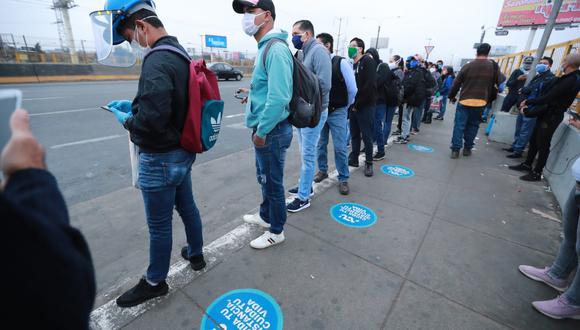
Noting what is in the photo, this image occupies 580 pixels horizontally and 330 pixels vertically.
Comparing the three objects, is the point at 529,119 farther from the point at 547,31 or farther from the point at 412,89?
the point at 412,89

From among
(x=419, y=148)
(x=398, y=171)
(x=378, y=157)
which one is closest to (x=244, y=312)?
(x=398, y=171)

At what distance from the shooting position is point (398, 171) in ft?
15.9

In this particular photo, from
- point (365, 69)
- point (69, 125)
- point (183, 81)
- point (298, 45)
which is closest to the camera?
point (183, 81)

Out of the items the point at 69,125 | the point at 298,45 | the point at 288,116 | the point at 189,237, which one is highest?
the point at 298,45

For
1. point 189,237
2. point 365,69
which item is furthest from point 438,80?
point 189,237

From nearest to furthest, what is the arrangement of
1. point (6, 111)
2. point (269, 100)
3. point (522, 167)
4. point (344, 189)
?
point (6, 111), point (269, 100), point (344, 189), point (522, 167)

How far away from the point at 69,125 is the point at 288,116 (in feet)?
23.7

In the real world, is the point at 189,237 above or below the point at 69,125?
above

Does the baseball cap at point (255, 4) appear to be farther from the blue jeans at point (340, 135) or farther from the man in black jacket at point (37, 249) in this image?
the man in black jacket at point (37, 249)

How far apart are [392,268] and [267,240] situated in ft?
3.80

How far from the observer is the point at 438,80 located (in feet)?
32.7

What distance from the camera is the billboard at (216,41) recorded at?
4091 centimetres

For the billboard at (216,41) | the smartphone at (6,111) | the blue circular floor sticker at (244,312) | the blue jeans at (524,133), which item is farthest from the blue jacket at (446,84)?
the billboard at (216,41)

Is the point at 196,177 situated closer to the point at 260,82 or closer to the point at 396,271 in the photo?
the point at 260,82
